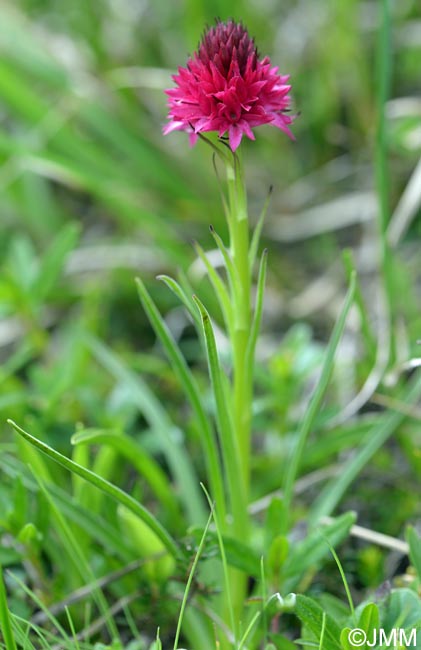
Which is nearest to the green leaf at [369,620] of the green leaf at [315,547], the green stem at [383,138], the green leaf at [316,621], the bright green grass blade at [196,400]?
the green leaf at [316,621]

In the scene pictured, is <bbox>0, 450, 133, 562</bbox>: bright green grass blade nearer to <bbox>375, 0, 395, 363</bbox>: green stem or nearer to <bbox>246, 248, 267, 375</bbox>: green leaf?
<bbox>246, 248, 267, 375</bbox>: green leaf

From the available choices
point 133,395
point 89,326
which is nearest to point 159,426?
point 133,395

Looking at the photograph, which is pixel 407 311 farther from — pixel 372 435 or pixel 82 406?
pixel 82 406

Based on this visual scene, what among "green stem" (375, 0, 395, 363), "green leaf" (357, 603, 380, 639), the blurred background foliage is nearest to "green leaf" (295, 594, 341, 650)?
"green leaf" (357, 603, 380, 639)

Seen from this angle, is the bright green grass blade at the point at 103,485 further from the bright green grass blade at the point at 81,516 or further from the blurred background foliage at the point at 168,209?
the blurred background foliage at the point at 168,209

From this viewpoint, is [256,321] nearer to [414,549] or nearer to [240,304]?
[240,304]
